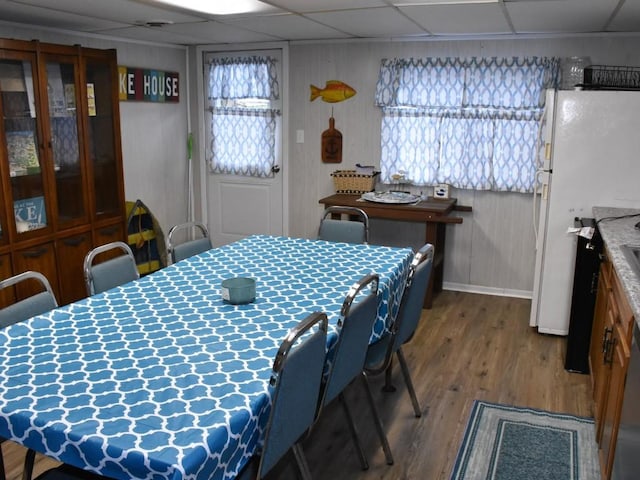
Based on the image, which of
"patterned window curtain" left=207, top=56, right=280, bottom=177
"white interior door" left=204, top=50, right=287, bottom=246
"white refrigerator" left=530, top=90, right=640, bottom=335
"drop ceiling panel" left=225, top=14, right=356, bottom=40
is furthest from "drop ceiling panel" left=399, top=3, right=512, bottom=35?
"white interior door" left=204, top=50, right=287, bottom=246

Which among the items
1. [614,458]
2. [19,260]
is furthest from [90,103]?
[614,458]

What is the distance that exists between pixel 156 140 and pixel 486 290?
10.3 ft

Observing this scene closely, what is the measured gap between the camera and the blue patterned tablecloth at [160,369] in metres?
1.47

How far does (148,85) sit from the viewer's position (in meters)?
5.14

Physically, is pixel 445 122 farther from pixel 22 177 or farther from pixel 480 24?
pixel 22 177

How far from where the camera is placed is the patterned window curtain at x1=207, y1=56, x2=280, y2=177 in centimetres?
539

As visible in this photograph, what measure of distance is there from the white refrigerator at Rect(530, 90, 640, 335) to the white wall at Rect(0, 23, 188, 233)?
328 centimetres

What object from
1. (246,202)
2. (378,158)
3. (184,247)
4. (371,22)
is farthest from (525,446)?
(246,202)

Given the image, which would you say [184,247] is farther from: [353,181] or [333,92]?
[333,92]

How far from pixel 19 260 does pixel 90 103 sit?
1.18 meters

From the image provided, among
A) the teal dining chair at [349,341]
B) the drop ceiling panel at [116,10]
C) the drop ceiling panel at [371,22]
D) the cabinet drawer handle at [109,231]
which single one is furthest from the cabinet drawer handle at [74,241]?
the teal dining chair at [349,341]

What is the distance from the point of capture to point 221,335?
6.98 ft

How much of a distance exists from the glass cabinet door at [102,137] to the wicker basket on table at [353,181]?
5.88 ft

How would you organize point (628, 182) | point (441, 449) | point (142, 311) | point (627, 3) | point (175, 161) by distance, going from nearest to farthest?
point (142, 311), point (441, 449), point (627, 3), point (628, 182), point (175, 161)
